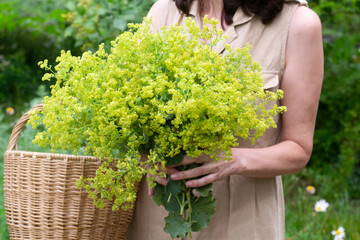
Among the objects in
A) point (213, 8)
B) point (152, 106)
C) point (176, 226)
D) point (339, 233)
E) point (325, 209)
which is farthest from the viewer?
point (325, 209)

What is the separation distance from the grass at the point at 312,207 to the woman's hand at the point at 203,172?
67.4 inches

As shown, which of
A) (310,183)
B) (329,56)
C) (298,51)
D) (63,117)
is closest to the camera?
(63,117)

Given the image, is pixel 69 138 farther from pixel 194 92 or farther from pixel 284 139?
pixel 284 139

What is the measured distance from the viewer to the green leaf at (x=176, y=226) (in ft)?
4.98

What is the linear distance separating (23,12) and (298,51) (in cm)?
659

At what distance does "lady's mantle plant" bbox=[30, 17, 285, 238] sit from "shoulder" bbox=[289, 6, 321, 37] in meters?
0.42

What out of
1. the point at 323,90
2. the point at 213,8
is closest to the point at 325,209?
the point at 323,90

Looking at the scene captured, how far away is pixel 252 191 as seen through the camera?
6.02 ft

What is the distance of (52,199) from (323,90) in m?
4.65

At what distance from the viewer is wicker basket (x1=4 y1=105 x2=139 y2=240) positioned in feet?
5.08

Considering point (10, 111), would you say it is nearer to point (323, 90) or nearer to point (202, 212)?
point (323, 90)

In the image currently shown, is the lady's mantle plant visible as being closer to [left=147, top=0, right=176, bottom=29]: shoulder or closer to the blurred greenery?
[left=147, top=0, right=176, bottom=29]: shoulder

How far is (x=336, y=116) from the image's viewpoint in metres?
5.59

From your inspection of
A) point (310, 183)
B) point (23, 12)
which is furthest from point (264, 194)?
point (23, 12)
